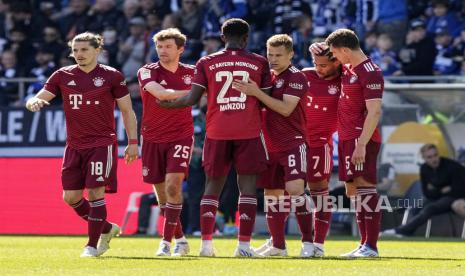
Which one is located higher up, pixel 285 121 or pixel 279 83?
pixel 279 83

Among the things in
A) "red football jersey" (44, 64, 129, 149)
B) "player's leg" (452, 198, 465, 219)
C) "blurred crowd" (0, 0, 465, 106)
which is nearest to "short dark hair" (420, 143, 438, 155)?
"player's leg" (452, 198, 465, 219)

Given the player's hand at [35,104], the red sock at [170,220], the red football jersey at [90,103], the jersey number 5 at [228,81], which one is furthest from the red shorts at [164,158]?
the player's hand at [35,104]

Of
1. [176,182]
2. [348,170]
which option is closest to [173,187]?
[176,182]

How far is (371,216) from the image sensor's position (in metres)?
12.9

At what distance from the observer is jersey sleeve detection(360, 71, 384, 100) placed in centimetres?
1266

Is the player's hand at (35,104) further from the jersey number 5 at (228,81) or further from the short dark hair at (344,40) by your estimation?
the short dark hair at (344,40)

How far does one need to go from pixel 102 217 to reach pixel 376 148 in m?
2.91

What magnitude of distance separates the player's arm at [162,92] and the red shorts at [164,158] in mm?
702

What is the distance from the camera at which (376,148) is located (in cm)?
1302

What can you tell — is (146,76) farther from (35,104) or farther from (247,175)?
(247,175)

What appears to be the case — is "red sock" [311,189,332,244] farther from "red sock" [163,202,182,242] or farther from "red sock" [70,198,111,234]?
"red sock" [70,198,111,234]

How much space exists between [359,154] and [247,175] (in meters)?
1.14

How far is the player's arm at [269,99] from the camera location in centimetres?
1235

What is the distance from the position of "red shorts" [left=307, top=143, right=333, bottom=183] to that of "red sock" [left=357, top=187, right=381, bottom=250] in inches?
22.5
